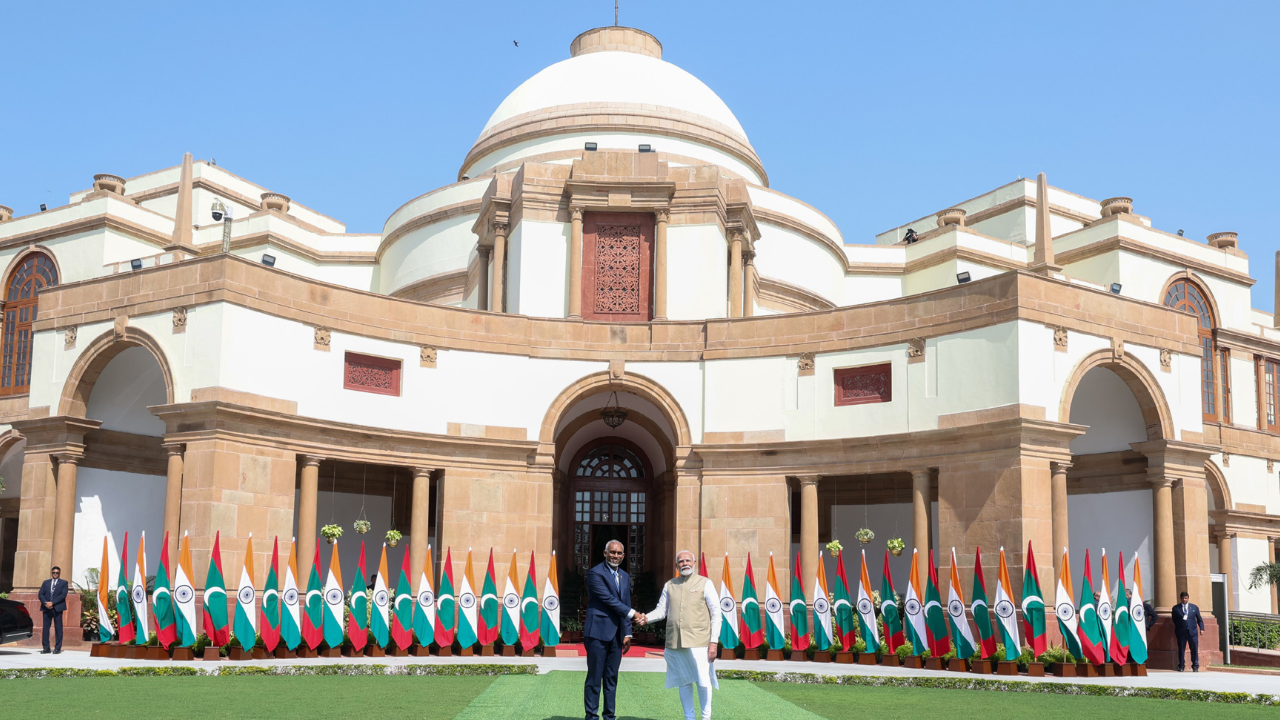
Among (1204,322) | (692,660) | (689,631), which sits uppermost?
(1204,322)

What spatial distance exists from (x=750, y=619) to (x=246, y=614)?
32.7 feet

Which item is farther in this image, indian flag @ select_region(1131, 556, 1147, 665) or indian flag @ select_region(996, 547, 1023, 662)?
indian flag @ select_region(996, 547, 1023, 662)

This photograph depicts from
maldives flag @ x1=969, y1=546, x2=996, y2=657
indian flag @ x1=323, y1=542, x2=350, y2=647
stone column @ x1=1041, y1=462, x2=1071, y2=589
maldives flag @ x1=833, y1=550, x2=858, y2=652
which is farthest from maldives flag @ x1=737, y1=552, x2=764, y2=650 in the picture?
indian flag @ x1=323, y1=542, x2=350, y2=647

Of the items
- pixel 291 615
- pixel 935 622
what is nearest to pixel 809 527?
pixel 935 622

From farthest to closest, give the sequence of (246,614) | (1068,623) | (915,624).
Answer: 1. (915,624)
2. (246,614)
3. (1068,623)

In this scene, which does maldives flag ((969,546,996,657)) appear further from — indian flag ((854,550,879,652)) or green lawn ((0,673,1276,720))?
green lawn ((0,673,1276,720))

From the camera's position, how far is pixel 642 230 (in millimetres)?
32156

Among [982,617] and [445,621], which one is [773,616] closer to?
[982,617]

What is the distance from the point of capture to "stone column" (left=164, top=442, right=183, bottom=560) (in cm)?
2373

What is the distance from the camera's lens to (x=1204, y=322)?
4188 cm

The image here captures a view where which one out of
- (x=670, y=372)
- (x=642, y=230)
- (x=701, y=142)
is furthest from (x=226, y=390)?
(x=701, y=142)

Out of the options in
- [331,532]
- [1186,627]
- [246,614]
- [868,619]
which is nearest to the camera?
[246,614]

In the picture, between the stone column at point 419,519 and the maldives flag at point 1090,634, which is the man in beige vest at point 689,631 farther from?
the stone column at point 419,519

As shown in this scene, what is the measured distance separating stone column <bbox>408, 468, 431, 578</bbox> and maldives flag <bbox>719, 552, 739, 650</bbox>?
6.31 metres
